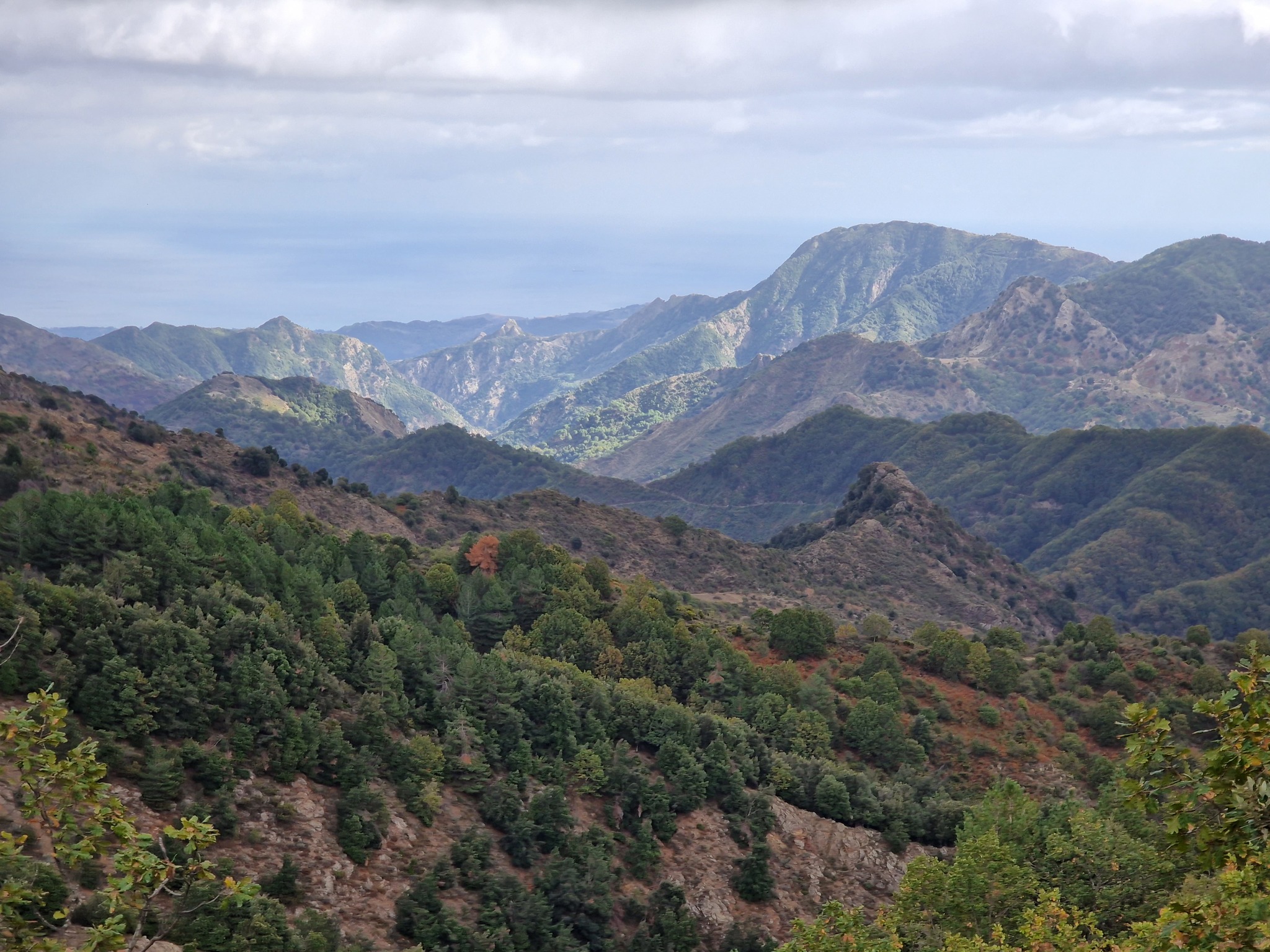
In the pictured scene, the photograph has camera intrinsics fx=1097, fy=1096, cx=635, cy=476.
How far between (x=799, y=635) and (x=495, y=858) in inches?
1873

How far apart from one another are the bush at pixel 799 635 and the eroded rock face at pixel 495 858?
96.4 feet

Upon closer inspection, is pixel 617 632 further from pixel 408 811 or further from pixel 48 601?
pixel 48 601

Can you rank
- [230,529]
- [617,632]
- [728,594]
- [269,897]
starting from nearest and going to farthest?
[269,897]
[230,529]
[617,632]
[728,594]

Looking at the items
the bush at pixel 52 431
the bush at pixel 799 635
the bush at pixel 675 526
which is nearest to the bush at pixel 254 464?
the bush at pixel 52 431

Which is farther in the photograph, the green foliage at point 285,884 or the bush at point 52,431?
the bush at point 52,431

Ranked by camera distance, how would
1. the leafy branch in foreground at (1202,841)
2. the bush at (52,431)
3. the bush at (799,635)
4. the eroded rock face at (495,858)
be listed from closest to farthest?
the leafy branch in foreground at (1202,841) < the eroded rock face at (495,858) < the bush at (799,635) < the bush at (52,431)

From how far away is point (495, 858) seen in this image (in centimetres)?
5675

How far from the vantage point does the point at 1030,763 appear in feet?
270

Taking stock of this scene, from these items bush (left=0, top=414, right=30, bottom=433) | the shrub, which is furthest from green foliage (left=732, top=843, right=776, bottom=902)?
the shrub

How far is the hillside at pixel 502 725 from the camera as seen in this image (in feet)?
163

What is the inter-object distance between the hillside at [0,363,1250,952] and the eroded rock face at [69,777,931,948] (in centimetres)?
17

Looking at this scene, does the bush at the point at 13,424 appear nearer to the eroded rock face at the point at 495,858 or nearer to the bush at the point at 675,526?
the eroded rock face at the point at 495,858

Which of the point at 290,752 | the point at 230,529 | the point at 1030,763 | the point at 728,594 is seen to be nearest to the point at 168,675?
the point at 290,752

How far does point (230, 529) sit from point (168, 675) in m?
27.9
